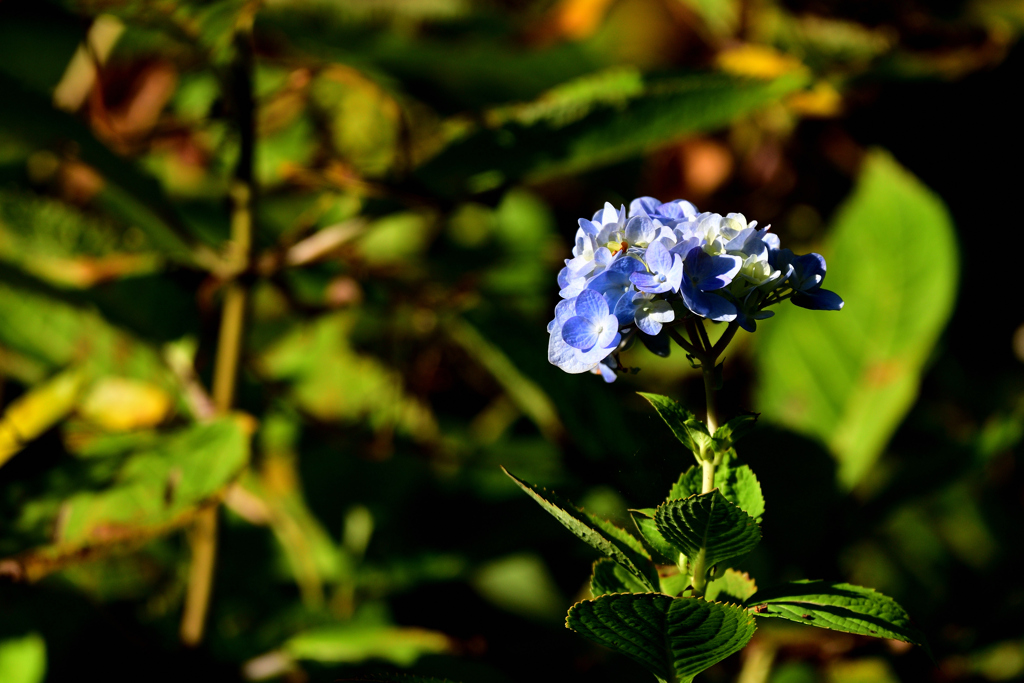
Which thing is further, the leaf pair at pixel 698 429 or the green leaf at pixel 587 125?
the green leaf at pixel 587 125

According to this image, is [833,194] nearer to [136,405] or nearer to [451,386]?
[451,386]

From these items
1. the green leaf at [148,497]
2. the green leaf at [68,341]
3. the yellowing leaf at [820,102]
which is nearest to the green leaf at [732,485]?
the green leaf at [148,497]

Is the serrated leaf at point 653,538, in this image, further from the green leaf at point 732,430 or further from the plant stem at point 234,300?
the plant stem at point 234,300

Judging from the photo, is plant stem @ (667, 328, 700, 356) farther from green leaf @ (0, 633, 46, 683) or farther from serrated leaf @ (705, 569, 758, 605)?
green leaf @ (0, 633, 46, 683)

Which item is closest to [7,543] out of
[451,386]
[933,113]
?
[451,386]

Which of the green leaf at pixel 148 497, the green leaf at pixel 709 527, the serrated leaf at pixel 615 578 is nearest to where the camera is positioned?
the green leaf at pixel 709 527

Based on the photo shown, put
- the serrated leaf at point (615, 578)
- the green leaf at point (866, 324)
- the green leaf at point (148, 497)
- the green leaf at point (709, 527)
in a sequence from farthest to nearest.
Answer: the green leaf at point (866, 324)
the green leaf at point (148, 497)
the serrated leaf at point (615, 578)
the green leaf at point (709, 527)

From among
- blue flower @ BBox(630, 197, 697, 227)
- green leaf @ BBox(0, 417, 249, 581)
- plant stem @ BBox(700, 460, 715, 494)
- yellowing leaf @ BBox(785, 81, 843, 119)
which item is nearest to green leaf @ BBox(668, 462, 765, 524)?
plant stem @ BBox(700, 460, 715, 494)

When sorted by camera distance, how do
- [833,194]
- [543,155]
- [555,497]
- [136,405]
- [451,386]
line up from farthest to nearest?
1. [833,194]
2. [451,386]
3. [136,405]
4. [543,155]
5. [555,497]
